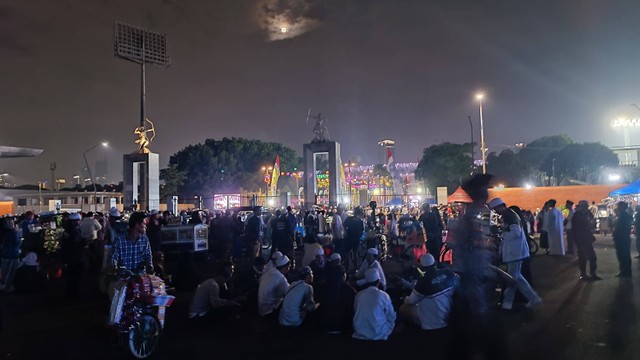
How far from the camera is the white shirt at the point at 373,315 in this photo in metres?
6.80

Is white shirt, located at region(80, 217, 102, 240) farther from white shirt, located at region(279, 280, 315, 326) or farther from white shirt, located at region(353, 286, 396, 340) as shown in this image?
white shirt, located at region(353, 286, 396, 340)

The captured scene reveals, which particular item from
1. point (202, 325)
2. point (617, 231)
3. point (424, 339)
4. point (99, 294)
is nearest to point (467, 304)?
point (424, 339)

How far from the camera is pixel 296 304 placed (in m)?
7.80

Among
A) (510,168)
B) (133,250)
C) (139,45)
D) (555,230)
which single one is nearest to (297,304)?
(133,250)

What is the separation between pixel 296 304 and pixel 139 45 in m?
40.4

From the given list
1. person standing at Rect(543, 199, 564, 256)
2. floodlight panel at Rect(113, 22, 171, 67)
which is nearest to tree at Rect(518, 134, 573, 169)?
floodlight panel at Rect(113, 22, 171, 67)

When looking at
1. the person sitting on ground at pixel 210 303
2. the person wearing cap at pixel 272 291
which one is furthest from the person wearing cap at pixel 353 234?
the person sitting on ground at pixel 210 303

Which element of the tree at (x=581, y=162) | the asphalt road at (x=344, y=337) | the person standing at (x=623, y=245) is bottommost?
the asphalt road at (x=344, y=337)

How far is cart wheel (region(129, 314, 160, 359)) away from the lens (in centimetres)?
617

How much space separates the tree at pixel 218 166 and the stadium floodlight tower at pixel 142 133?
26.2 metres

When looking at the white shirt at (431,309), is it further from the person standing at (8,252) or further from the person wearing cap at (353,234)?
the person standing at (8,252)

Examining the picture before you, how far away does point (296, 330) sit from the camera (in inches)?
303

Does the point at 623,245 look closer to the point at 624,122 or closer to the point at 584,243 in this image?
the point at 584,243

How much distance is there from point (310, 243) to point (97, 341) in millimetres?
5168
